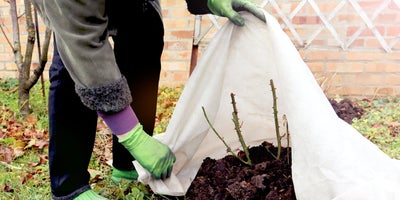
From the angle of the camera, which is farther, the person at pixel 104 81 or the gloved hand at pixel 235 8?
the gloved hand at pixel 235 8

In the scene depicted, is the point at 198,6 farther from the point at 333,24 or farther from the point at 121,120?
the point at 333,24

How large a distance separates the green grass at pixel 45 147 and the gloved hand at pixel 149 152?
7.0 inches

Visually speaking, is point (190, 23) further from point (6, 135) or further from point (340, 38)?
point (6, 135)

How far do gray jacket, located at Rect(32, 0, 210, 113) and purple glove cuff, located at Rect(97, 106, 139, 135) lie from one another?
2cm

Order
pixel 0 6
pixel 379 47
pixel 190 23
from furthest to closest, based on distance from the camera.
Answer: pixel 0 6 < pixel 190 23 < pixel 379 47

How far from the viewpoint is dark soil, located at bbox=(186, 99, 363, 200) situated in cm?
124

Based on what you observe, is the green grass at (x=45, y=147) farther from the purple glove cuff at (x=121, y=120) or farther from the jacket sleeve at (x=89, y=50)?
the jacket sleeve at (x=89, y=50)

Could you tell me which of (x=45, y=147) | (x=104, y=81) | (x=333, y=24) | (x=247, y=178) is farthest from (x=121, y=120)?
(x=333, y=24)

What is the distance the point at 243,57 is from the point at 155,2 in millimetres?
344

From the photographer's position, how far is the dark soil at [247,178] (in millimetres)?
1239

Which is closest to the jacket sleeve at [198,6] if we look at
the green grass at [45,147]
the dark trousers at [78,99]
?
the dark trousers at [78,99]

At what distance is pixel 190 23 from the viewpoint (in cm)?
308

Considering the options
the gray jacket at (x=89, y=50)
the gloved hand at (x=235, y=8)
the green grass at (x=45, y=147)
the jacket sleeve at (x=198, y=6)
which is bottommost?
the green grass at (x=45, y=147)

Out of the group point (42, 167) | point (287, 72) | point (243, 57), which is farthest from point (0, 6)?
point (287, 72)
